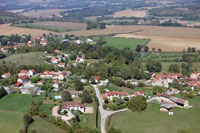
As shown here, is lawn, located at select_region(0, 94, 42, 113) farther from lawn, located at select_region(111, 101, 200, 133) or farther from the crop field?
lawn, located at select_region(111, 101, 200, 133)

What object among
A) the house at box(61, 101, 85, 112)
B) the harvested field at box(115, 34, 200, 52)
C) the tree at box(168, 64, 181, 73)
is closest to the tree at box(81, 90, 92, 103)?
the house at box(61, 101, 85, 112)

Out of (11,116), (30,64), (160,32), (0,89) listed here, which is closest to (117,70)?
(30,64)

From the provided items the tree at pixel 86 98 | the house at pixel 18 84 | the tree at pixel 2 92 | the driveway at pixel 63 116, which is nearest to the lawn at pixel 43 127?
the driveway at pixel 63 116

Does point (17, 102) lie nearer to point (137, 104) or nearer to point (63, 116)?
point (63, 116)

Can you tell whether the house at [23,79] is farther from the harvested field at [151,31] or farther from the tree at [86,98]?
the harvested field at [151,31]

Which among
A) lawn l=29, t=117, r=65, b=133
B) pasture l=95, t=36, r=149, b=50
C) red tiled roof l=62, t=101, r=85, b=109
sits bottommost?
pasture l=95, t=36, r=149, b=50

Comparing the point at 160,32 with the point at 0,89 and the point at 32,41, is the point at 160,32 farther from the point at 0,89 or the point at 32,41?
the point at 0,89

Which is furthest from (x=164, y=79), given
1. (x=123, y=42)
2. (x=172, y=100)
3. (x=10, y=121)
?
(x=123, y=42)
